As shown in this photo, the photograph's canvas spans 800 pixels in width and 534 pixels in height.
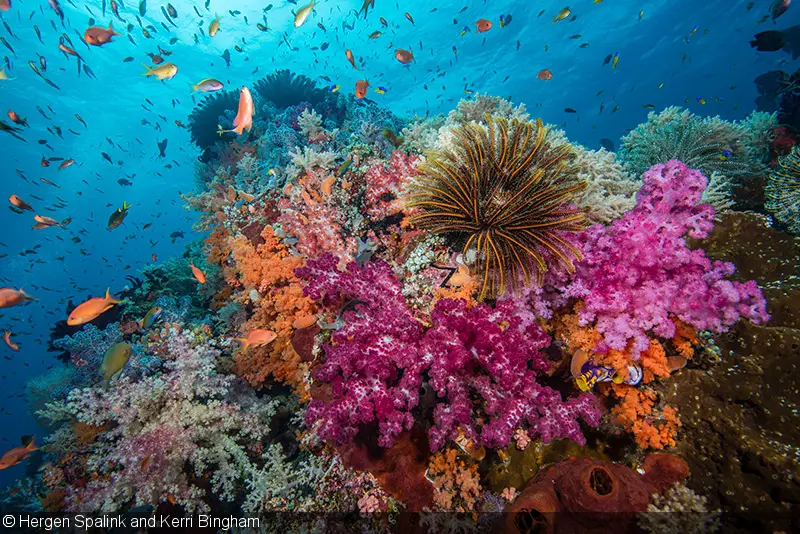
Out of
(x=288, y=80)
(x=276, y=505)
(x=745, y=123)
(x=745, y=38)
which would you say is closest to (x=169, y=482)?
(x=276, y=505)

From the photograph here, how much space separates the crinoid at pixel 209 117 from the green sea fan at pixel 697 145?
15563mm

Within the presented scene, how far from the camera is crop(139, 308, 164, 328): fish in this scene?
7.26m

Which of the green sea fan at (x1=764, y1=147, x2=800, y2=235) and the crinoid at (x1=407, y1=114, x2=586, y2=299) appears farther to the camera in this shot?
the green sea fan at (x1=764, y1=147, x2=800, y2=235)

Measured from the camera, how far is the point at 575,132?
86.9 m

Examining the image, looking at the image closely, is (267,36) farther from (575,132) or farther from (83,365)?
(575,132)

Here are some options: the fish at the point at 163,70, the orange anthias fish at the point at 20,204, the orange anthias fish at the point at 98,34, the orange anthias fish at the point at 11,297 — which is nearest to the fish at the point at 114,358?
the orange anthias fish at the point at 11,297

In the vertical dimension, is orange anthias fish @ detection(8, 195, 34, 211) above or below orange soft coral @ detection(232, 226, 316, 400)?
above

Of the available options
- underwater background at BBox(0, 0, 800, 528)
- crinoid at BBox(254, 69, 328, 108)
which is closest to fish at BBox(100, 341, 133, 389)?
underwater background at BBox(0, 0, 800, 528)

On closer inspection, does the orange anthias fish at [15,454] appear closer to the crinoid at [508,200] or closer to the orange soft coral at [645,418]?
the crinoid at [508,200]

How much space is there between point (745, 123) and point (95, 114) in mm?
66537

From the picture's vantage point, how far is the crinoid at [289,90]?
49.4 feet

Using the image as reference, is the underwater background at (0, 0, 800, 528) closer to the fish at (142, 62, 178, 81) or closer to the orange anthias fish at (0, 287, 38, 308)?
the orange anthias fish at (0, 287, 38, 308)

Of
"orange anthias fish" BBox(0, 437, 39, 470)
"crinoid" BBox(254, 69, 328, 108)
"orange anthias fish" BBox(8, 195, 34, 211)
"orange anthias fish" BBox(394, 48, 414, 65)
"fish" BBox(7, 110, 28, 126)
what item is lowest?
"orange anthias fish" BBox(0, 437, 39, 470)

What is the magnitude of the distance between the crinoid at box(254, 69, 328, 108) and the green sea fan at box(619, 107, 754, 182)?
43.2ft
